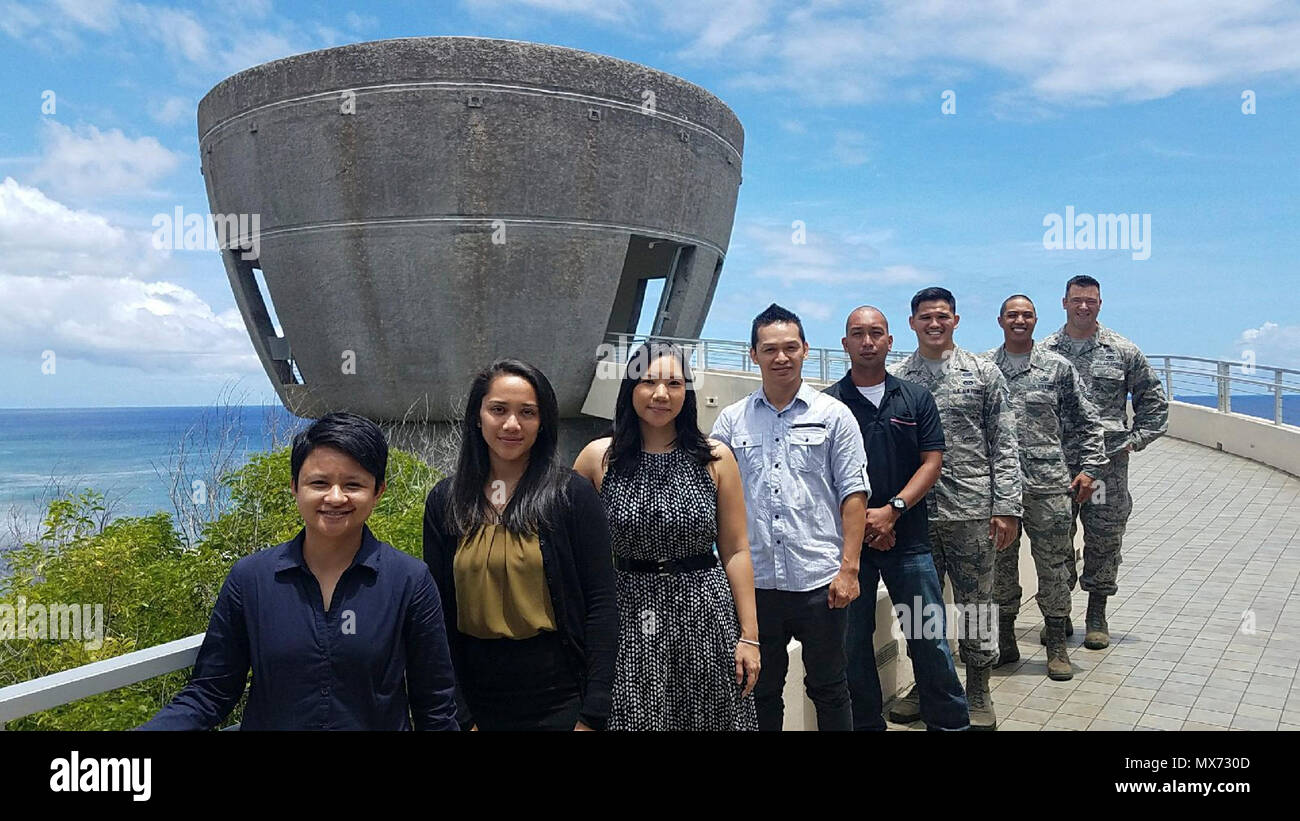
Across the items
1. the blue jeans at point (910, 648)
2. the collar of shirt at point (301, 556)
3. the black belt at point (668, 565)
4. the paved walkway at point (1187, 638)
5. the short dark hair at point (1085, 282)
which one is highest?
the short dark hair at point (1085, 282)

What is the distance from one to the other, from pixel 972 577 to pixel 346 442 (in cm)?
329

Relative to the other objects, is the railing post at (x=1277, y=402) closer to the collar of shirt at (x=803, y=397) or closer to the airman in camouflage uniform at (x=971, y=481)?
the airman in camouflage uniform at (x=971, y=481)

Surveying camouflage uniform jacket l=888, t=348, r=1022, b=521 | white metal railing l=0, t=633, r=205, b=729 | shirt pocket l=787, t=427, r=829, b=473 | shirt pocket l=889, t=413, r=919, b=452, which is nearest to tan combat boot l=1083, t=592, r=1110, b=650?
camouflage uniform jacket l=888, t=348, r=1022, b=521

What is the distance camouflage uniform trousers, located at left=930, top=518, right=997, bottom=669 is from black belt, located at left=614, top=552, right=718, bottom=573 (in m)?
2.01

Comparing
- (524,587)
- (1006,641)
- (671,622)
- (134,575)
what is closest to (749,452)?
(671,622)

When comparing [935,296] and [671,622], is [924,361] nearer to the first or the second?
[935,296]

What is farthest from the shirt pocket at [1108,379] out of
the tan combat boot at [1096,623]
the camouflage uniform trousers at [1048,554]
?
the tan combat boot at [1096,623]

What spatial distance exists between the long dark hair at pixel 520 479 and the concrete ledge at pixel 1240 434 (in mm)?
13193

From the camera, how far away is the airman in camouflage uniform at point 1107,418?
5621 mm

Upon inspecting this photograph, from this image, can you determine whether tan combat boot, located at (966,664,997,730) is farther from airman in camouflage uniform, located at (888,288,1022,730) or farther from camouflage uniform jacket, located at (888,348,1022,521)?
camouflage uniform jacket, located at (888,348,1022,521)

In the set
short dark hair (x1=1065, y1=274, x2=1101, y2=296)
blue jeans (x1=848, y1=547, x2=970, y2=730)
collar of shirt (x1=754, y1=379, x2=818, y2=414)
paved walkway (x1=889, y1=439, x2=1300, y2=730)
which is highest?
short dark hair (x1=1065, y1=274, x2=1101, y2=296)

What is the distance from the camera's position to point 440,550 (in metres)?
2.35

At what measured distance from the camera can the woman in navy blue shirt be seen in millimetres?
1938

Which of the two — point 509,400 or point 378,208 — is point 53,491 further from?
point 378,208
